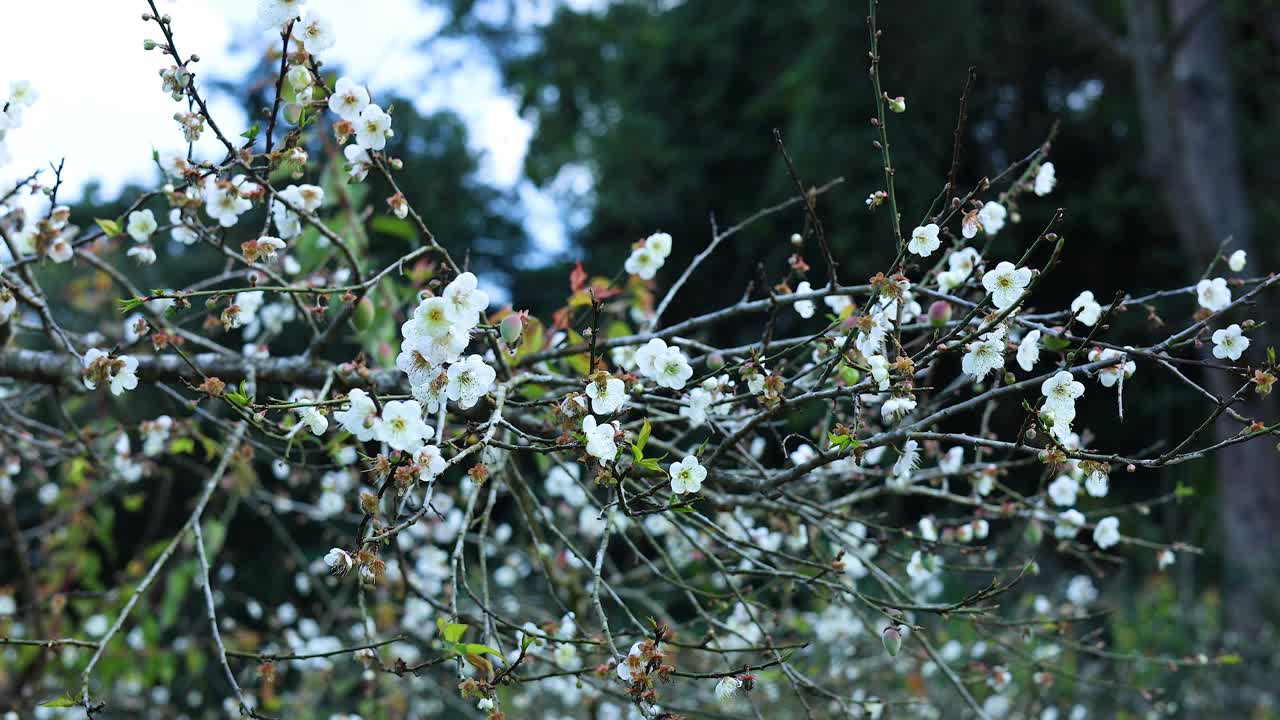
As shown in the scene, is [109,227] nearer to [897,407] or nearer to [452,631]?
[452,631]

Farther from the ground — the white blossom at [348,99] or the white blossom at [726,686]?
the white blossom at [348,99]

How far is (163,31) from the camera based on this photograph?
134 centimetres

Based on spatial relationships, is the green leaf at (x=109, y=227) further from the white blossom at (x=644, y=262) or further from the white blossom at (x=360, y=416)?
the white blossom at (x=644, y=262)

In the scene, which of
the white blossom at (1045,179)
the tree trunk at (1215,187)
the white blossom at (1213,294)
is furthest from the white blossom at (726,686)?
the tree trunk at (1215,187)

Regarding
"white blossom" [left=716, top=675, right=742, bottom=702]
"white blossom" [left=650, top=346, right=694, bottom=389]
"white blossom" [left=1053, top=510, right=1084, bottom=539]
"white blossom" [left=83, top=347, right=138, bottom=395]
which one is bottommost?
"white blossom" [left=716, top=675, right=742, bottom=702]

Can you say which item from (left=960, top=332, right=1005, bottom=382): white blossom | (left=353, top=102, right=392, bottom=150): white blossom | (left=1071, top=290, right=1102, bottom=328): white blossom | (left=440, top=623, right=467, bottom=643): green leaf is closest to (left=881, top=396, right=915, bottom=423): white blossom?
(left=960, top=332, right=1005, bottom=382): white blossom

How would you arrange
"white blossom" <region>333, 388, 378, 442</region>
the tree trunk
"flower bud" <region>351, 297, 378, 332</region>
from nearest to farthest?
1. "white blossom" <region>333, 388, 378, 442</region>
2. "flower bud" <region>351, 297, 378, 332</region>
3. the tree trunk

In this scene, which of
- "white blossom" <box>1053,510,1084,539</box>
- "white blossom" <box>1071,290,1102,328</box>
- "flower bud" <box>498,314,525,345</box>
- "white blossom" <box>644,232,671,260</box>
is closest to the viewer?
"flower bud" <box>498,314,525,345</box>

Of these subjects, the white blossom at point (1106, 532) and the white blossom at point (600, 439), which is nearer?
the white blossom at point (600, 439)

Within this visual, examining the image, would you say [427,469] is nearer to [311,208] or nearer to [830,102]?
[311,208]

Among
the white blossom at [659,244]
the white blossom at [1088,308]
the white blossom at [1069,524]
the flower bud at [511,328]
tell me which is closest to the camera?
the flower bud at [511,328]

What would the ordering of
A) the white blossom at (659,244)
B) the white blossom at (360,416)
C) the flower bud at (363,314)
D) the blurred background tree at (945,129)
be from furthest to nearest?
the blurred background tree at (945,129) → the white blossom at (659,244) → the flower bud at (363,314) → the white blossom at (360,416)

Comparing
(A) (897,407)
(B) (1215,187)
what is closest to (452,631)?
(A) (897,407)

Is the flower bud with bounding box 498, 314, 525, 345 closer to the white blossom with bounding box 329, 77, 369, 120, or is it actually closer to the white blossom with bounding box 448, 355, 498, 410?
the white blossom with bounding box 448, 355, 498, 410
